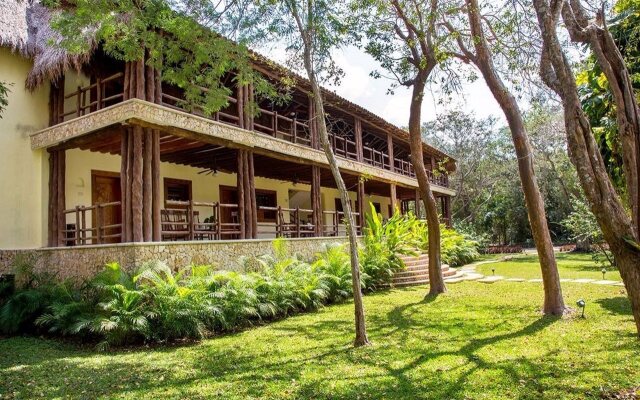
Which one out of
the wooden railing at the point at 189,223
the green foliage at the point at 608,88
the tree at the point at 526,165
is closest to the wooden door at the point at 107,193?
the wooden railing at the point at 189,223

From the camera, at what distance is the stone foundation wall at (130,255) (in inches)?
340

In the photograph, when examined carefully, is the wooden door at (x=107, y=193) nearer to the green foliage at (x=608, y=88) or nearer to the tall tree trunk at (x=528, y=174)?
the tall tree trunk at (x=528, y=174)

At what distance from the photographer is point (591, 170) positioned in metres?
4.20

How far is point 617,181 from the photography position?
318 inches

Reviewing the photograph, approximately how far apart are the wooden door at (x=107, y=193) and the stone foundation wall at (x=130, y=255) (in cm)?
176

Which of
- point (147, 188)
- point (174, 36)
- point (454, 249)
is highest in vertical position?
point (174, 36)

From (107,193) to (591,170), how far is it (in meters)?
11.5

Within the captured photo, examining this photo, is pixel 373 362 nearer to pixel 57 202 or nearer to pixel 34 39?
pixel 57 202

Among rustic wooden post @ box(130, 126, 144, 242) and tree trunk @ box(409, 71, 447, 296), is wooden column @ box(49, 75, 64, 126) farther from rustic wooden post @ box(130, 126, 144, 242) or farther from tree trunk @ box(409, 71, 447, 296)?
tree trunk @ box(409, 71, 447, 296)

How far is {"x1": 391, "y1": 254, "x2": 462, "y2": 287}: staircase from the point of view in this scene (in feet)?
43.1

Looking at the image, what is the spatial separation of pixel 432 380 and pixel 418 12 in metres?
6.98

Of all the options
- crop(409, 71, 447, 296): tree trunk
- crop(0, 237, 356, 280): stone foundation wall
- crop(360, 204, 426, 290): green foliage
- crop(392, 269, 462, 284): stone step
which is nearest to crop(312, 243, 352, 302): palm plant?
crop(360, 204, 426, 290): green foliage

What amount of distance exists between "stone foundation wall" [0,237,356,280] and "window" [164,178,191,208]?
3944 millimetres

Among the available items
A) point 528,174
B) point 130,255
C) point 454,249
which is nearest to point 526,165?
point 528,174
